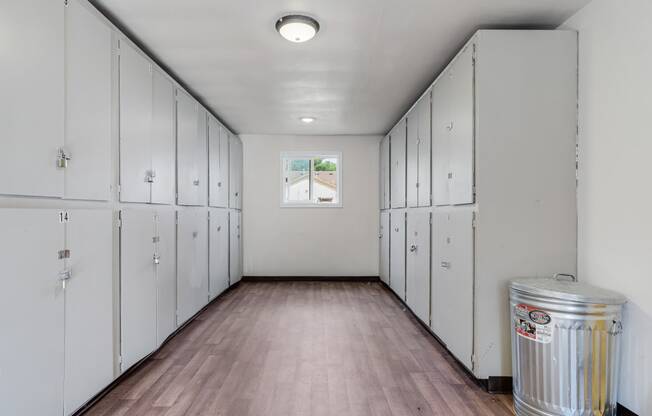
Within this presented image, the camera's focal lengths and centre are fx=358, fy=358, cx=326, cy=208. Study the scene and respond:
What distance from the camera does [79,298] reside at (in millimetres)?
2051

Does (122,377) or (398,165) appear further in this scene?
(398,165)

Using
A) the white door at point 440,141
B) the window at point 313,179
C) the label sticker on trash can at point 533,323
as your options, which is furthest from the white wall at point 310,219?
the label sticker on trash can at point 533,323

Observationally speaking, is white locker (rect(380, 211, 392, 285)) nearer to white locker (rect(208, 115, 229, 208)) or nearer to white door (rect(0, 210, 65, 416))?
white locker (rect(208, 115, 229, 208))

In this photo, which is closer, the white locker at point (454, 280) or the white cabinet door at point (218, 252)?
the white locker at point (454, 280)

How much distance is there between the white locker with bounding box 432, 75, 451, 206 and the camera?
301cm

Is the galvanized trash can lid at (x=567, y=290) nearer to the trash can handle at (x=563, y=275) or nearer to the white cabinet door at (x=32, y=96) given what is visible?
the trash can handle at (x=563, y=275)

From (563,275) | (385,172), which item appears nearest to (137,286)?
(563,275)

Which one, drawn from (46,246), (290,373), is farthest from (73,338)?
(290,373)

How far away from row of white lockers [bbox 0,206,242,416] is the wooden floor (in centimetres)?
27

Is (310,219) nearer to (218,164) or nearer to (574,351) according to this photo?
(218,164)

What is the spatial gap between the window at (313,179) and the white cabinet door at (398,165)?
143 centimetres

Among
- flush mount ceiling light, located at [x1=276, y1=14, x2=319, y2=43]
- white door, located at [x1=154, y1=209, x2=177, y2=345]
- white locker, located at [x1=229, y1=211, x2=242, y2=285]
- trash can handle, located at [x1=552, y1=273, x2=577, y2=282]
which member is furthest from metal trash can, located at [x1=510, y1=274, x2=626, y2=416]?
white locker, located at [x1=229, y1=211, x2=242, y2=285]

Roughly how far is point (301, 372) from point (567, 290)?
186 cm

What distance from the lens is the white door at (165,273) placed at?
120 inches
